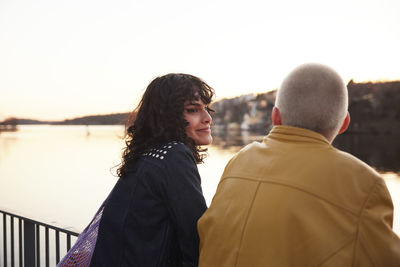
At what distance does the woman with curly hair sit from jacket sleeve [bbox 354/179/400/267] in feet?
2.12

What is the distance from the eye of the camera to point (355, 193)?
105 cm

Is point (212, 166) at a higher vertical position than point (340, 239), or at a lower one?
lower

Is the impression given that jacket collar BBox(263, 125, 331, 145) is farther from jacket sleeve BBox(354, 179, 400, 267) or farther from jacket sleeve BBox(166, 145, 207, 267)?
jacket sleeve BBox(166, 145, 207, 267)

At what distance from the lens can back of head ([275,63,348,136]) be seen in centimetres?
122

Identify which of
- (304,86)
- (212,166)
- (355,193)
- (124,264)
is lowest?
(212,166)

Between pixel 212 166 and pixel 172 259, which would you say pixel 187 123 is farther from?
pixel 212 166

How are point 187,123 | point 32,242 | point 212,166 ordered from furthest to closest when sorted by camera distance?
1. point 212,166
2. point 32,242
3. point 187,123

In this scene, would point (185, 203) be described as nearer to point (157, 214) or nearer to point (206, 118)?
point (157, 214)

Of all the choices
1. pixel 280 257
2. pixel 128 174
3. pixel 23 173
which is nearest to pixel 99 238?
pixel 128 174

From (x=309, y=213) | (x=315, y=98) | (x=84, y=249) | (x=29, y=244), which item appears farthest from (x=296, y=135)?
(x=29, y=244)

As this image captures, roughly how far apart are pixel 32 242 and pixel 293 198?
2.51m

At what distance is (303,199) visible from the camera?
106 cm

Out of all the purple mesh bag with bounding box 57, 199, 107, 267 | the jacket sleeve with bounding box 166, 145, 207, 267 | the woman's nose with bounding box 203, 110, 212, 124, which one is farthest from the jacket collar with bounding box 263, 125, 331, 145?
the purple mesh bag with bounding box 57, 199, 107, 267

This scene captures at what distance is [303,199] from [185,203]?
0.54 metres
